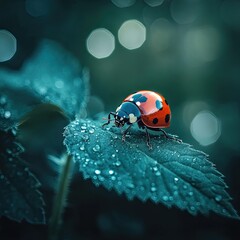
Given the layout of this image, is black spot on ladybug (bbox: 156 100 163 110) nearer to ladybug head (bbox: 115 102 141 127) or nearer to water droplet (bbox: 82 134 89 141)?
ladybug head (bbox: 115 102 141 127)

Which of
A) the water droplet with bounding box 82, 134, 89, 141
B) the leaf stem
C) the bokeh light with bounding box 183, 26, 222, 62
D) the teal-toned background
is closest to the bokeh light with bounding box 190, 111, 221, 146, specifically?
the teal-toned background

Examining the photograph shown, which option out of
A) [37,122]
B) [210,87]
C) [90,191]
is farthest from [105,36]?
[90,191]

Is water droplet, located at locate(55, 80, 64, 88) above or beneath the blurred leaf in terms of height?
above

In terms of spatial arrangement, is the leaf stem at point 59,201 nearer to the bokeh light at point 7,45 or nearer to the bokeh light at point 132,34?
the bokeh light at point 7,45

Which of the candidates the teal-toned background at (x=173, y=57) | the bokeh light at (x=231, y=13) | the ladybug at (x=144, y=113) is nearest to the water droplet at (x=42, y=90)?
the ladybug at (x=144, y=113)

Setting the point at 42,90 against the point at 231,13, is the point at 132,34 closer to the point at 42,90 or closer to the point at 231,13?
the point at 231,13

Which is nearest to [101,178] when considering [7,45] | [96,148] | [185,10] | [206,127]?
[96,148]
